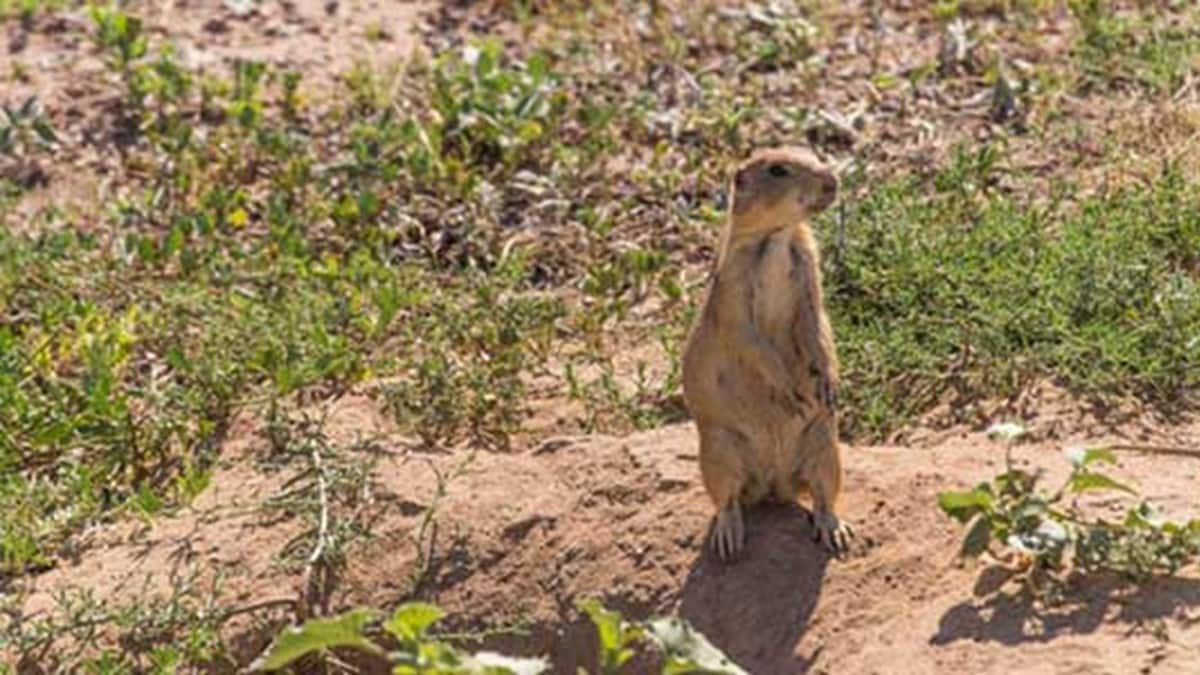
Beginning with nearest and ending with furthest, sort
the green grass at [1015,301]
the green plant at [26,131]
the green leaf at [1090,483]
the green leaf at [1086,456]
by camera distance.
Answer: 1. the green leaf at [1086,456]
2. the green leaf at [1090,483]
3. the green grass at [1015,301]
4. the green plant at [26,131]

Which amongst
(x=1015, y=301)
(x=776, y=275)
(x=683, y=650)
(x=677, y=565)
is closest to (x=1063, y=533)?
(x=776, y=275)

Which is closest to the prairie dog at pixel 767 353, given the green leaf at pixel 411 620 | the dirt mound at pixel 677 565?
the dirt mound at pixel 677 565

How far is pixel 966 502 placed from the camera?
5.62 m

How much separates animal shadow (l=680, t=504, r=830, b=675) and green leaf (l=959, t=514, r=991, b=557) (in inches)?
19.2

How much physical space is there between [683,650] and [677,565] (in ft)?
4.94

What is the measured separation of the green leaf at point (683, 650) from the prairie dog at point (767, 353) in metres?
1.30

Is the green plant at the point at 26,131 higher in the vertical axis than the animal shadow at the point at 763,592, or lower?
lower

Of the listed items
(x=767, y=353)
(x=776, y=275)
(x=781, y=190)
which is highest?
(x=781, y=190)

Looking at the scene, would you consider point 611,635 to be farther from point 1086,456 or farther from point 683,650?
point 1086,456

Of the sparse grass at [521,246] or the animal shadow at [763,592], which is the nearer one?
the animal shadow at [763,592]

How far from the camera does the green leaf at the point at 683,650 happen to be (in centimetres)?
471

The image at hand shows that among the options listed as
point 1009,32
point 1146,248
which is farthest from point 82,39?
→ point 1146,248

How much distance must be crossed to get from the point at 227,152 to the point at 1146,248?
365 cm

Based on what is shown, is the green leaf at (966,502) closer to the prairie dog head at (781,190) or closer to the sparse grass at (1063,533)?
the sparse grass at (1063,533)
